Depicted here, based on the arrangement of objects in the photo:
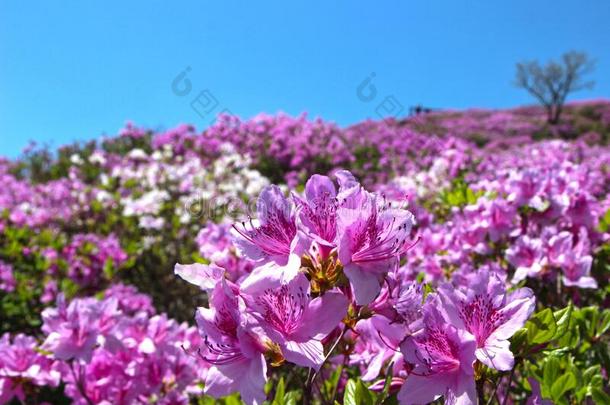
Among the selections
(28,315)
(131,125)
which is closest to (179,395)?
(28,315)

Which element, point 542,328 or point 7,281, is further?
point 7,281

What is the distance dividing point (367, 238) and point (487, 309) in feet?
1.03

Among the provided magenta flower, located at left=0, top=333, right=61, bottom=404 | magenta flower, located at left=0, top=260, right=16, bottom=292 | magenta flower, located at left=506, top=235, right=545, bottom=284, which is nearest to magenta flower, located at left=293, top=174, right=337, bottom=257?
magenta flower, located at left=506, top=235, right=545, bottom=284

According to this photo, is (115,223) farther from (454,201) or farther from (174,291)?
(454,201)

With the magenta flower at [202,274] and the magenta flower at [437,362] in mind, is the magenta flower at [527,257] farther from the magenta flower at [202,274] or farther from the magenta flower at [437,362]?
the magenta flower at [202,274]

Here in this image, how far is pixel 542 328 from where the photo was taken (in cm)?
122

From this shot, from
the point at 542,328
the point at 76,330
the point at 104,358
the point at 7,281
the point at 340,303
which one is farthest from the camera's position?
the point at 7,281

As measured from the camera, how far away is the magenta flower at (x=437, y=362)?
1088 millimetres

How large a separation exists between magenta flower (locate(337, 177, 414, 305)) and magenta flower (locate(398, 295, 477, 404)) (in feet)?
0.47

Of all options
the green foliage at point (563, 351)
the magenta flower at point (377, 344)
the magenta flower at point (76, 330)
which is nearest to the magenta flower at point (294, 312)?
the magenta flower at point (377, 344)

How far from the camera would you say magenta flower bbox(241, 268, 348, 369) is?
1059 mm

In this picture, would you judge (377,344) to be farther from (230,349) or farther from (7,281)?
(7,281)

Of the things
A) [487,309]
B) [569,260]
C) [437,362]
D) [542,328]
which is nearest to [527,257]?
[569,260]

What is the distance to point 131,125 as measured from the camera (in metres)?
15.2
